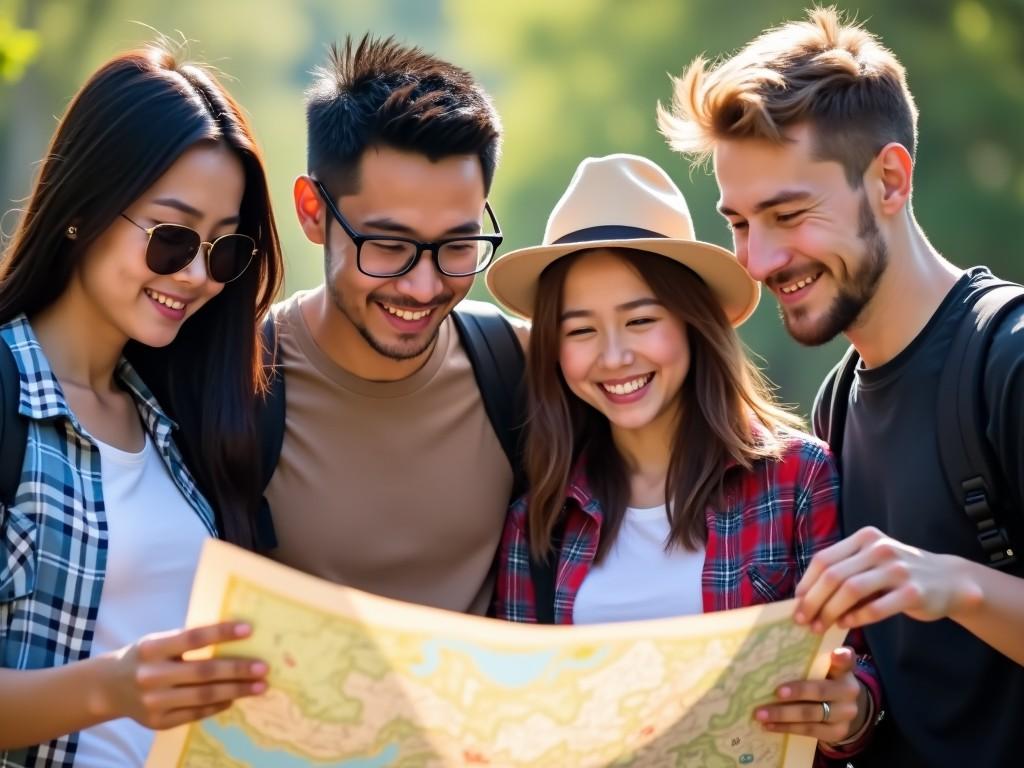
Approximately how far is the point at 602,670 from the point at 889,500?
0.98 meters

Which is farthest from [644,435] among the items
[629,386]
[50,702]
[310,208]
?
[50,702]

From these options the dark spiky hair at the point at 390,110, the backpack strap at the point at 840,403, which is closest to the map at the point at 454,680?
the backpack strap at the point at 840,403

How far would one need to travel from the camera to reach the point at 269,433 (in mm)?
3283

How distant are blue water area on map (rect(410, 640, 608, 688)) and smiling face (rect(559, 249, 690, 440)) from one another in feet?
3.69

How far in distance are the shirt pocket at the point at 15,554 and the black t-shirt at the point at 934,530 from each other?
6.03 ft

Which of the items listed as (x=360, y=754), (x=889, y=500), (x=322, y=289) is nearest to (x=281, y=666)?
(x=360, y=754)

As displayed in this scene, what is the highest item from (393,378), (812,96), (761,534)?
(812,96)

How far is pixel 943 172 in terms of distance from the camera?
1473cm

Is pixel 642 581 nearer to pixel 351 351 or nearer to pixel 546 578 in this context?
pixel 546 578

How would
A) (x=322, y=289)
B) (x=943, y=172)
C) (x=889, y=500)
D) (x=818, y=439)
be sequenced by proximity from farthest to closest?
(x=943, y=172)
(x=322, y=289)
(x=818, y=439)
(x=889, y=500)

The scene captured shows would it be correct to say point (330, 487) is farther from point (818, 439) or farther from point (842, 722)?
point (842, 722)

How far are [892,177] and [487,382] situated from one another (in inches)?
48.1

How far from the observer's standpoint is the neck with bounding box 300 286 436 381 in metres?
3.47

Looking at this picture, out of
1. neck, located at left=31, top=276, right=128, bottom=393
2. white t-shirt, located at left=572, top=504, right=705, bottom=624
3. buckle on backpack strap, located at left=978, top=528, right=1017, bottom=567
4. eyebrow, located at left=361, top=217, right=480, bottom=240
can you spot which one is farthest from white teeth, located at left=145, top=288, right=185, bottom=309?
buckle on backpack strap, located at left=978, top=528, right=1017, bottom=567
